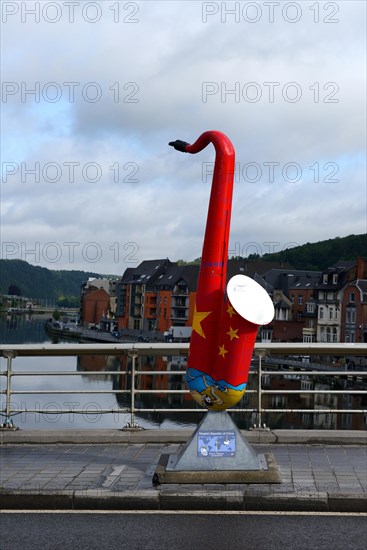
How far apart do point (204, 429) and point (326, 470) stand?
1.50m

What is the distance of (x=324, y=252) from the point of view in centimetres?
13462

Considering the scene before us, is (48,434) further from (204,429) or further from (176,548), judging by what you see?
(176,548)

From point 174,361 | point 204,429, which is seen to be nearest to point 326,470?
point 204,429

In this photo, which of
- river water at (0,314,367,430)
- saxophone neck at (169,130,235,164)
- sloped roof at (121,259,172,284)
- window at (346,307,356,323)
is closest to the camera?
saxophone neck at (169,130,235,164)

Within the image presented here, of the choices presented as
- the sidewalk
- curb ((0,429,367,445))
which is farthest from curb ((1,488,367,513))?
curb ((0,429,367,445))

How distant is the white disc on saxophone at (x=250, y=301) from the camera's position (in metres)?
7.55

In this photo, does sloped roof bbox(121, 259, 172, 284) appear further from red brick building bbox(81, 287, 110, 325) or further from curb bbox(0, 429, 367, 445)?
curb bbox(0, 429, 367, 445)

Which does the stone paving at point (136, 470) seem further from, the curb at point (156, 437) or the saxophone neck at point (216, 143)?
the saxophone neck at point (216, 143)

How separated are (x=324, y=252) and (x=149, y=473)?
425 feet

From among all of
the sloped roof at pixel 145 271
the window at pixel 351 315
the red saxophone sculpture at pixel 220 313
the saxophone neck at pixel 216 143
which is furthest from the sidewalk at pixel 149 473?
the sloped roof at pixel 145 271

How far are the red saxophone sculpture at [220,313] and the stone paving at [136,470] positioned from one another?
1.11 m

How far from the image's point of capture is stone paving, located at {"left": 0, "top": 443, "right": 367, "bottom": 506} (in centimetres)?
729

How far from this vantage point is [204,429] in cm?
802

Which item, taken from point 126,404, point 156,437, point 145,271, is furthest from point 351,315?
point 156,437
